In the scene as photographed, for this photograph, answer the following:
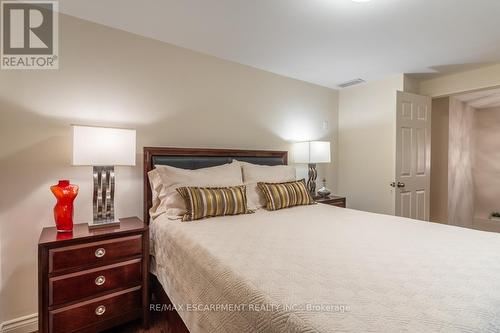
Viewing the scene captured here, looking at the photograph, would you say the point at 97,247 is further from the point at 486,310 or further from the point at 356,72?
the point at 356,72

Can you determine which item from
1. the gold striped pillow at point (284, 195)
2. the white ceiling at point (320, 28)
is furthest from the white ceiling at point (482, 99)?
the gold striped pillow at point (284, 195)

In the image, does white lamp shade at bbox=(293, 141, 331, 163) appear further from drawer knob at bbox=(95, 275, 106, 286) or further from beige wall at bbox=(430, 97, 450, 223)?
drawer knob at bbox=(95, 275, 106, 286)

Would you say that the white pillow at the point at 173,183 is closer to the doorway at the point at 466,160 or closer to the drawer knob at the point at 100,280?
the drawer knob at the point at 100,280

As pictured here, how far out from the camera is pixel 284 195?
243 cm

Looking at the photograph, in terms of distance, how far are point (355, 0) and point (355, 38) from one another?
0.62 meters

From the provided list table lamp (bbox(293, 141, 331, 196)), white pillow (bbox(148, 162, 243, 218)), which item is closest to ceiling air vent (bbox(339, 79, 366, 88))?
table lamp (bbox(293, 141, 331, 196))

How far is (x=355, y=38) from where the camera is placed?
2334 millimetres

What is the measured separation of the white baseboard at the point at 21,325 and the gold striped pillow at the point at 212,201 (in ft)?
4.27

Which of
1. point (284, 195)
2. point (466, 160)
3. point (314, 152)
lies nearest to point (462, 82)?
point (314, 152)

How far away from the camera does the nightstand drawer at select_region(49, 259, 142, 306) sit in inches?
61.4

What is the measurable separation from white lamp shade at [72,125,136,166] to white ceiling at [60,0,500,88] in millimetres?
937

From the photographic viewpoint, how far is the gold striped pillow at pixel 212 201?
1940 millimetres

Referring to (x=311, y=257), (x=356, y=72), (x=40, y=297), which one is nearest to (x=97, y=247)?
(x=40, y=297)

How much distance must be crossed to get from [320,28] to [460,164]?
3.91 meters
